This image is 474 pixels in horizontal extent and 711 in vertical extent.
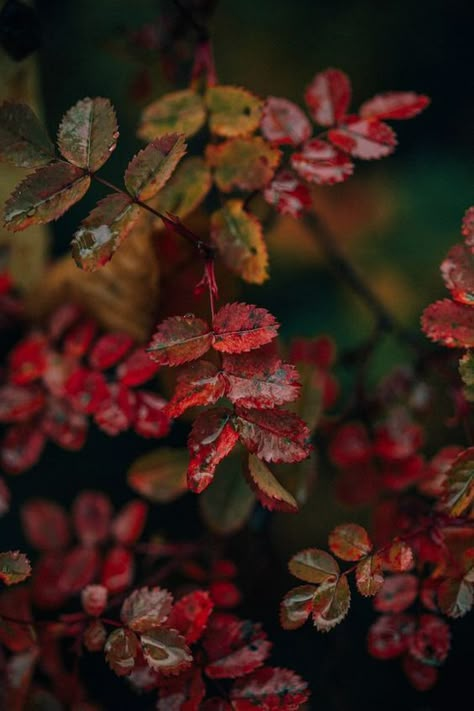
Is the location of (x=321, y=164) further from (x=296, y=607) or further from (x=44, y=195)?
(x=296, y=607)

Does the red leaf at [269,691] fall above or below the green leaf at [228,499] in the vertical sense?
above

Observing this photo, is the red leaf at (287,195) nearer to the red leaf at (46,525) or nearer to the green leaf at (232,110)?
the green leaf at (232,110)

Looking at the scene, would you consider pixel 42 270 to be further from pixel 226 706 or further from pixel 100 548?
pixel 226 706

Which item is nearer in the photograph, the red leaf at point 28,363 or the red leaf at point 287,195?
the red leaf at point 287,195

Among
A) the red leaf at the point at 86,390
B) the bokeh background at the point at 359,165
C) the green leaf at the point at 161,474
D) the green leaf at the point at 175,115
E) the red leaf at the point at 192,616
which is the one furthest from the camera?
the bokeh background at the point at 359,165

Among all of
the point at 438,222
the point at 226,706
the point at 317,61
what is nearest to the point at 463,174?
the point at 438,222

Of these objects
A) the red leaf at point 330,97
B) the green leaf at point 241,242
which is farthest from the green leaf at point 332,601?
the red leaf at point 330,97

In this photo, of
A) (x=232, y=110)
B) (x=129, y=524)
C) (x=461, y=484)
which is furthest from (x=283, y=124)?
(x=129, y=524)
